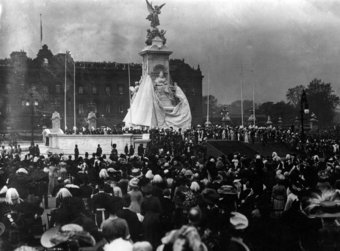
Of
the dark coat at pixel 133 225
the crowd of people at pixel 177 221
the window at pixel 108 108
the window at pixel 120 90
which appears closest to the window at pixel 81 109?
the window at pixel 108 108

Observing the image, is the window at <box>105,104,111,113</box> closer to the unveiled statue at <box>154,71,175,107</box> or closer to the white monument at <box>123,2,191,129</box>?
the white monument at <box>123,2,191,129</box>

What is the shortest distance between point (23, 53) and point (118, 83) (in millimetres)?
17633

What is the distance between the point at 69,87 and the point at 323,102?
44.6m

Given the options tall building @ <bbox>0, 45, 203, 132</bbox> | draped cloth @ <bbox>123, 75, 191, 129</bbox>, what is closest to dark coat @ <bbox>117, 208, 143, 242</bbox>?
draped cloth @ <bbox>123, 75, 191, 129</bbox>

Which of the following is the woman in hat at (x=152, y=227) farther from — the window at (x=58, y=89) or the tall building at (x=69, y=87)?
the window at (x=58, y=89)

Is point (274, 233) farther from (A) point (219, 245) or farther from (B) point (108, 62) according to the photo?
(B) point (108, 62)

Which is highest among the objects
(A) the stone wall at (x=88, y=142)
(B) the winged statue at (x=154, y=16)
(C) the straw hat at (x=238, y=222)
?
(B) the winged statue at (x=154, y=16)

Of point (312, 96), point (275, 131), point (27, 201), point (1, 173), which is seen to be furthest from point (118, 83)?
point (27, 201)

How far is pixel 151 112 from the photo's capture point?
47.2 metres

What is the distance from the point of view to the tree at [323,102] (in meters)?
98.2

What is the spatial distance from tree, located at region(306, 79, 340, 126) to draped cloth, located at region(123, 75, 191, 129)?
178ft

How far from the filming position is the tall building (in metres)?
86.6

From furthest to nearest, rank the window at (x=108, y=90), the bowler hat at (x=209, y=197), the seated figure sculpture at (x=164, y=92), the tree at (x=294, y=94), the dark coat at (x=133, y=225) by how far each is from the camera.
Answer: the tree at (x=294, y=94), the window at (x=108, y=90), the seated figure sculpture at (x=164, y=92), the bowler hat at (x=209, y=197), the dark coat at (x=133, y=225)

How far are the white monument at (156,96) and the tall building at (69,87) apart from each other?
3436cm
